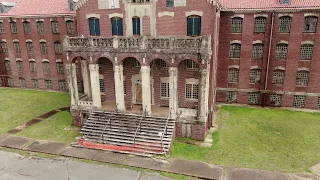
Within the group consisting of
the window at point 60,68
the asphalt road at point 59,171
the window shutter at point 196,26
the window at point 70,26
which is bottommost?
the asphalt road at point 59,171

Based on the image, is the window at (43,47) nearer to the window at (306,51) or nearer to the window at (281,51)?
the window at (281,51)

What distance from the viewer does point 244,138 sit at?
22.8 metres

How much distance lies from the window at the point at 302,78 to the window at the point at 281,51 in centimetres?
264

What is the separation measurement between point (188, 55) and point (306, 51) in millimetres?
16334

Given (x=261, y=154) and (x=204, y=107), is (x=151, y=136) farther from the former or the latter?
(x=261, y=154)

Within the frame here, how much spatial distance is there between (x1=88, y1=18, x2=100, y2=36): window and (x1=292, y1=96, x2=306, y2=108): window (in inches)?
958

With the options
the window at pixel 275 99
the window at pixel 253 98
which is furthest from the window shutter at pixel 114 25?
the window at pixel 275 99

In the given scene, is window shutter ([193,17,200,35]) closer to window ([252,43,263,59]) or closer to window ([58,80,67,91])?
window ([252,43,263,59])

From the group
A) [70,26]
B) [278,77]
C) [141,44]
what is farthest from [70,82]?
[278,77]

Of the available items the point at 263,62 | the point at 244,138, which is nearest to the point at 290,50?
the point at 263,62

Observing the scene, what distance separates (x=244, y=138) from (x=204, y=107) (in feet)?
16.5

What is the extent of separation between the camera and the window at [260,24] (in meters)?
28.7

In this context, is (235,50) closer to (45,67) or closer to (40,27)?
(40,27)

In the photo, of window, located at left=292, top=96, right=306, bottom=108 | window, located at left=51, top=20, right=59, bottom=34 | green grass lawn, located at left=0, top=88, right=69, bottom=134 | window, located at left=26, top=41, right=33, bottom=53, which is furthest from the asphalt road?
window, located at left=26, top=41, right=33, bottom=53
